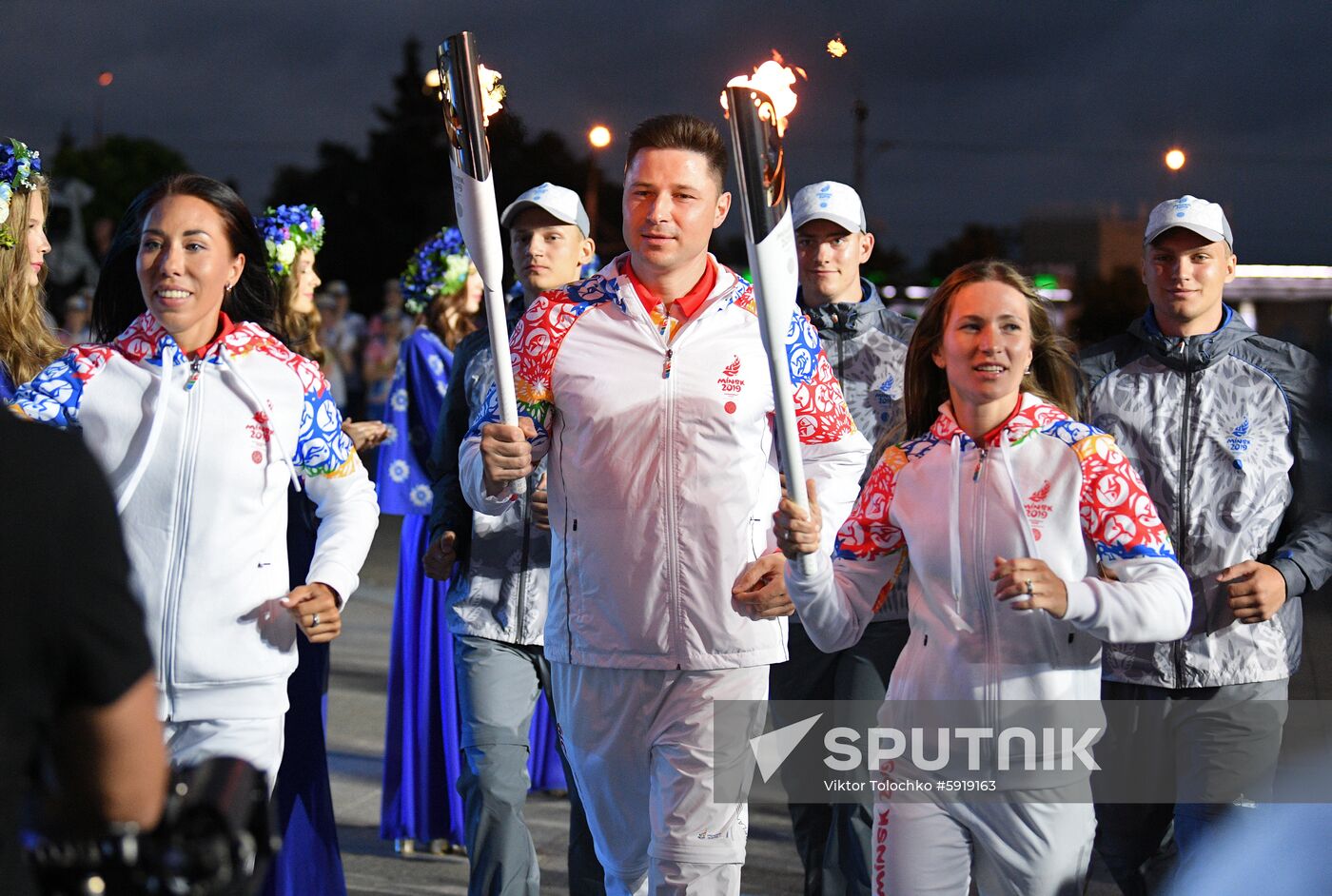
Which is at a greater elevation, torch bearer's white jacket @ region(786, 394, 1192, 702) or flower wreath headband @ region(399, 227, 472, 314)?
flower wreath headband @ region(399, 227, 472, 314)

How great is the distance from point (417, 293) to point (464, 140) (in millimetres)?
3055

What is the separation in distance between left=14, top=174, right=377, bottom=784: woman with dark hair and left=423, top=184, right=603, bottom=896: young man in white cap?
41.1 inches

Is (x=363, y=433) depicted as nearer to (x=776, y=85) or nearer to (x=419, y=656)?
(x=419, y=656)

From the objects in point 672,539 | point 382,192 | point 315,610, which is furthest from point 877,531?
point 382,192

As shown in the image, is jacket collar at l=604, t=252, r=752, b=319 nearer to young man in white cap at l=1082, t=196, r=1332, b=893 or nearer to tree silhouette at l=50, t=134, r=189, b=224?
young man in white cap at l=1082, t=196, r=1332, b=893

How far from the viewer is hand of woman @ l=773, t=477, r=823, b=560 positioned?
11.2ft

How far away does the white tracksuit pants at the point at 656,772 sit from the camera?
376 cm

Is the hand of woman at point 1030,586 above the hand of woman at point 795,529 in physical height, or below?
below

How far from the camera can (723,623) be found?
3.82 meters

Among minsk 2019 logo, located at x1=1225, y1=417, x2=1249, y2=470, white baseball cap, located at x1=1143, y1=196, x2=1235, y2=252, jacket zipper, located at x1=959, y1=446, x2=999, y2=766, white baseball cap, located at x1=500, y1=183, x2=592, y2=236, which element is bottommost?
jacket zipper, located at x1=959, y1=446, x2=999, y2=766

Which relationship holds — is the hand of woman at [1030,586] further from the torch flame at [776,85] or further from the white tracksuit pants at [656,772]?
the torch flame at [776,85]

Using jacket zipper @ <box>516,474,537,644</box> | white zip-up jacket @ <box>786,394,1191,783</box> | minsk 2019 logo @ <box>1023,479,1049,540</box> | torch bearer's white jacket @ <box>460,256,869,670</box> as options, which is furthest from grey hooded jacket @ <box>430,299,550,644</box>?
minsk 2019 logo @ <box>1023,479,1049,540</box>

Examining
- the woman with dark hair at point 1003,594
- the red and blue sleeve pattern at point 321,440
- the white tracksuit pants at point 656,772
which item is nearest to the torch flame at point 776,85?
the woman with dark hair at point 1003,594

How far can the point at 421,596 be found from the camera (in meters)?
6.16
